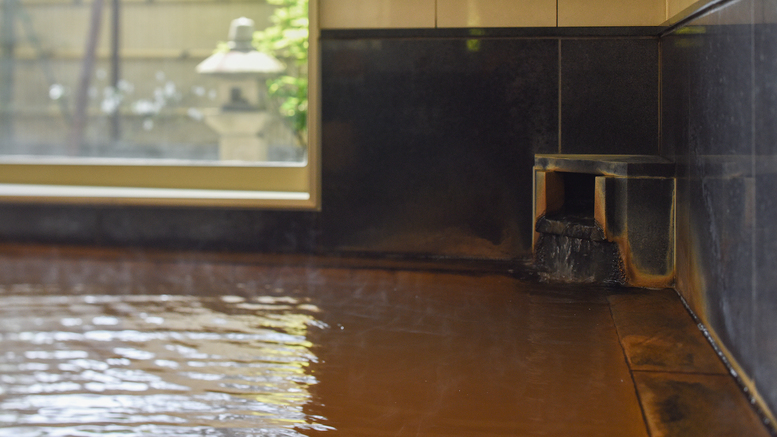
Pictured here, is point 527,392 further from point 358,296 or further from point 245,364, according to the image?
point 358,296

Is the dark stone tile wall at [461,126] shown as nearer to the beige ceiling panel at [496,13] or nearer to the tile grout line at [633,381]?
the beige ceiling panel at [496,13]

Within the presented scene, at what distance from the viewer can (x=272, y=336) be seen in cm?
232

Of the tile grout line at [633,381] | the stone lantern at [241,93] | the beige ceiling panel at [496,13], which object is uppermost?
the beige ceiling panel at [496,13]

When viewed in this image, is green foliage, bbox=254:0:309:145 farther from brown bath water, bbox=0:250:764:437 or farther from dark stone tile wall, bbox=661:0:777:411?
dark stone tile wall, bbox=661:0:777:411

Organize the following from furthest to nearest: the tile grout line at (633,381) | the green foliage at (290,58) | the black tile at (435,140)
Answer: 1. the green foliage at (290,58)
2. the black tile at (435,140)
3. the tile grout line at (633,381)

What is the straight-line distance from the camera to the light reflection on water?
1582 mm

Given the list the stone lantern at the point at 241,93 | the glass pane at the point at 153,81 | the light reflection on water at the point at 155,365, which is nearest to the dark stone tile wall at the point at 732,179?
the light reflection on water at the point at 155,365

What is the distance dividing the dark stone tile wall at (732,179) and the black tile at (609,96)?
51 cm

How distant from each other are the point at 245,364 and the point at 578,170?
6.32 ft

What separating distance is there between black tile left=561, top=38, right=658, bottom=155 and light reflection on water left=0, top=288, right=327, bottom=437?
1.66m

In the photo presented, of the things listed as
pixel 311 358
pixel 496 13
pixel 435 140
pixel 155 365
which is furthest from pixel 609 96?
pixel 155 365

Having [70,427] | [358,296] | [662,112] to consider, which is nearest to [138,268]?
[358,296]

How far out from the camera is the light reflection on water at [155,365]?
5.19ft

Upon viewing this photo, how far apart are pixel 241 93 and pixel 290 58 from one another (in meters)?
0.44
